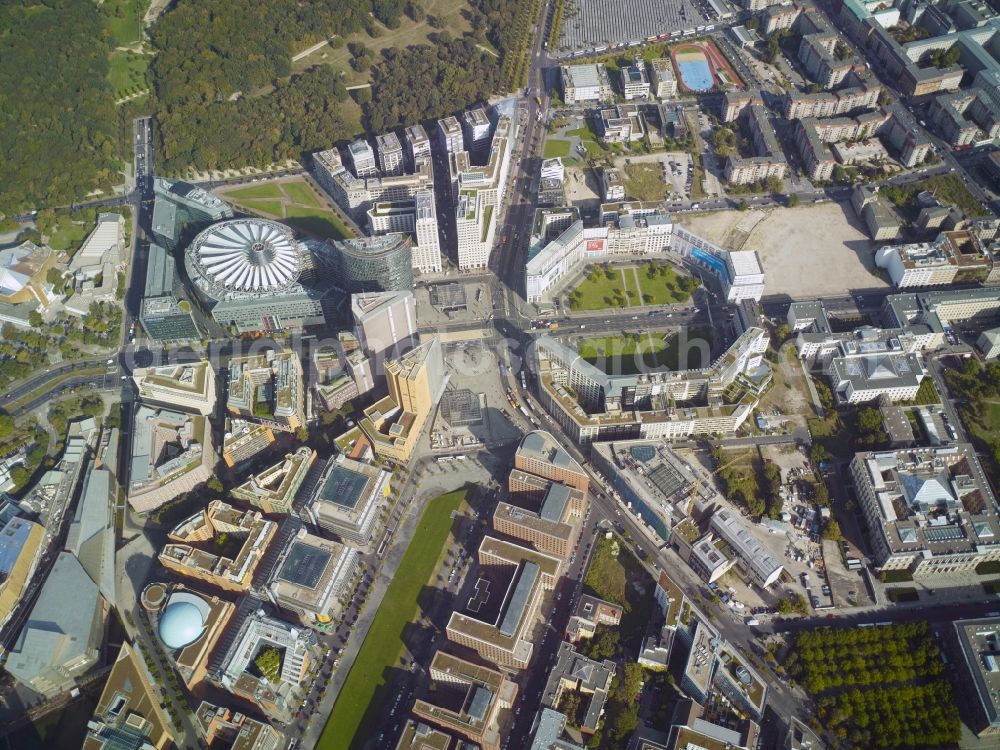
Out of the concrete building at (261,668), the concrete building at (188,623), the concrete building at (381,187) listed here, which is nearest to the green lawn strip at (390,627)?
the concrete building at (261,668)

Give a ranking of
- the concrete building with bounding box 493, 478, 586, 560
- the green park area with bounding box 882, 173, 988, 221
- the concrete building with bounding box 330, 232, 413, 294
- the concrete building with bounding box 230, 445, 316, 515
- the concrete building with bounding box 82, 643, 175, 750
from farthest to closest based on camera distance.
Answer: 1. the green park area with bounding box 882, 173, 988, 221
2. the concrete building with bounding box 330, 232, 413, 294
3. the concrete building with bounding box 230, 445, 316, 515
4. the concrete building with bounding box 493, 478, 586, 560
5. the concrete building with bounding box 82, 643, 175, 750

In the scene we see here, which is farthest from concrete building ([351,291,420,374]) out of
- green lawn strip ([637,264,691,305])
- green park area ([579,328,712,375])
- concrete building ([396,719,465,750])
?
concrete building ([396,719,465,750])

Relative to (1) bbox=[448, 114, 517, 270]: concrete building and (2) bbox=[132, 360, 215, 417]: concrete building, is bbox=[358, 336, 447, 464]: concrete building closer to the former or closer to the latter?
(2) bbox=[132, 360, 215, 417]: concrete building

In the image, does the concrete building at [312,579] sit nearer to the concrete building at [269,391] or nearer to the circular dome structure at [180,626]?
the circular dome structure at [180,626]

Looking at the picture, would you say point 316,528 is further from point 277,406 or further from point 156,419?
point 156,419

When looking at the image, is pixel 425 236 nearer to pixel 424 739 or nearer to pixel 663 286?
pixel 663 286

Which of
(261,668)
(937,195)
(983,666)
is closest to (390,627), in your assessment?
(261,668)
